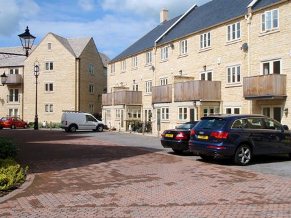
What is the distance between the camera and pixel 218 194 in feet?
30.6

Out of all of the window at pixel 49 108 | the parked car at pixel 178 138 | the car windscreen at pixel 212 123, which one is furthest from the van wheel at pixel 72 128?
the car windscreen at pixel 212 123

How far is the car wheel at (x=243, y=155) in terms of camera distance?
14312 mm

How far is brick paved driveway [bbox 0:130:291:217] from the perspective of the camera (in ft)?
25.5

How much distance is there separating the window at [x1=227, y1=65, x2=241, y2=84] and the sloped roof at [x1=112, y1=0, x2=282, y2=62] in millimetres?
3369

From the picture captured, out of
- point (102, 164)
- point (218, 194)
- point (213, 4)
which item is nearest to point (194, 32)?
point (213, 4)

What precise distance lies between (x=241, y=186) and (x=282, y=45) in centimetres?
1584

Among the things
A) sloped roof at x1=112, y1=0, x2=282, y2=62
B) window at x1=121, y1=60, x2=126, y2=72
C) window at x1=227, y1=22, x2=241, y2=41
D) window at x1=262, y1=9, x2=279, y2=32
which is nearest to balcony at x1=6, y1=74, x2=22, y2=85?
sloped roof at x1=112, y1=0, x2=282, y2=62

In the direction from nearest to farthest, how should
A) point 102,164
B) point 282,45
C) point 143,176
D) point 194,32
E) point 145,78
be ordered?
point 143,176 < point 102,164 < point 282,45 < point 194,32 < point 145,78

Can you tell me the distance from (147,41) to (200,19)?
31.9ft

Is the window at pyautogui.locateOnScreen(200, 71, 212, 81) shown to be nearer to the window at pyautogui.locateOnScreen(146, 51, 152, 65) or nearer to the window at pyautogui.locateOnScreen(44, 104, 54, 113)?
the window at pyautogui.locateOnScreen(146, 51, 152, 65)

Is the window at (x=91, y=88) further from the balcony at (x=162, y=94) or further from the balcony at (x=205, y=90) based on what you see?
the balcony at (x=205, y=90)

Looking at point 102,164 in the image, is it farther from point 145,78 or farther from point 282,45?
point 145,78

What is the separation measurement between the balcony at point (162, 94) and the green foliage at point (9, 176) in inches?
918

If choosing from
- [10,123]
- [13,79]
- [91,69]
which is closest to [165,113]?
[10,123]
